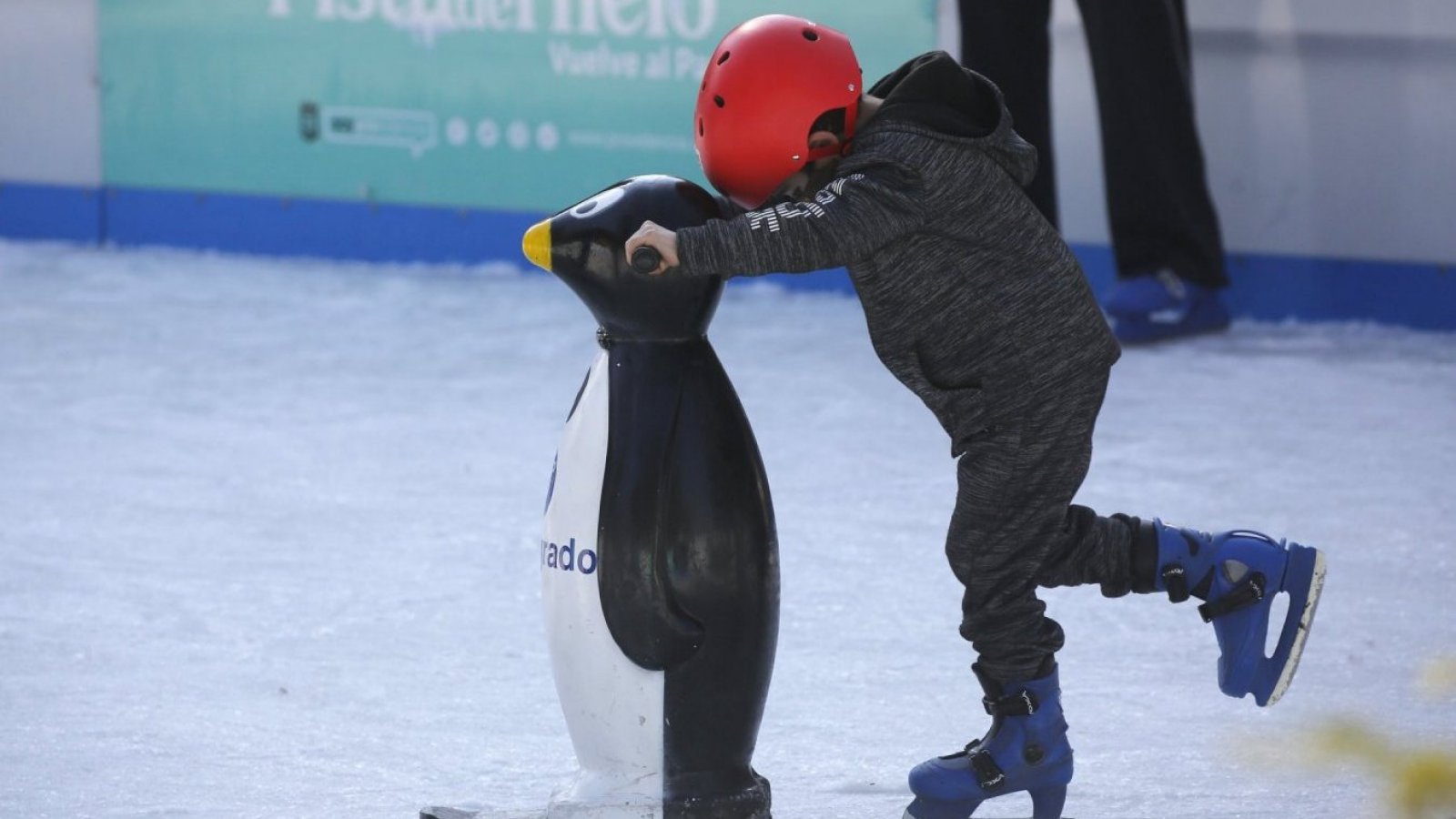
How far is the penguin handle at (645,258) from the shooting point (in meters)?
1.54

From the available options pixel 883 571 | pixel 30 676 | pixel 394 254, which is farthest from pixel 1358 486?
pixel 394 254

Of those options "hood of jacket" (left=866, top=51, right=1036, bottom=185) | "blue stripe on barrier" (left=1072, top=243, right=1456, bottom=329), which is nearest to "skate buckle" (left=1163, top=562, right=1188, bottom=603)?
"hood of jacket" (left=866, top=51, right=1036, bottom=185)

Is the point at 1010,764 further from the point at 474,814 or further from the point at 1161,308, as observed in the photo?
the point at 1161,308

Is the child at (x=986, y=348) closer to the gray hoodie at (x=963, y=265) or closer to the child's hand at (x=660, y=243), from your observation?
the gray hoodie at (x=963, y=265)

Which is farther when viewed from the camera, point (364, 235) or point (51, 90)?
point (51, 90)

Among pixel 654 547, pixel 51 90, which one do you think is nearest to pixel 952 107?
pixel 654 547

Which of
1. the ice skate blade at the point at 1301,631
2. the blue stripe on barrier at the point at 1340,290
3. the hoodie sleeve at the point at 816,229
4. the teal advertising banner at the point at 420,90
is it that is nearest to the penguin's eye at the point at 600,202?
the hoodie sleeve at the point at 816,229

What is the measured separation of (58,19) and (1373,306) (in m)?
3.53

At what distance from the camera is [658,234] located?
5.14 ft

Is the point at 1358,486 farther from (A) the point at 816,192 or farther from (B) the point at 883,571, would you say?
(A) the point at 816,192

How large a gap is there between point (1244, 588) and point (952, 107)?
1.85 ft

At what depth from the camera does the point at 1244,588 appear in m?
1.87

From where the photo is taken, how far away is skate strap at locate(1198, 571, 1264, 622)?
1867 mm

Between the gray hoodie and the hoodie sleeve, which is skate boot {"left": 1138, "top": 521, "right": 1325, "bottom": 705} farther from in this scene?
the hoodie sleeve
